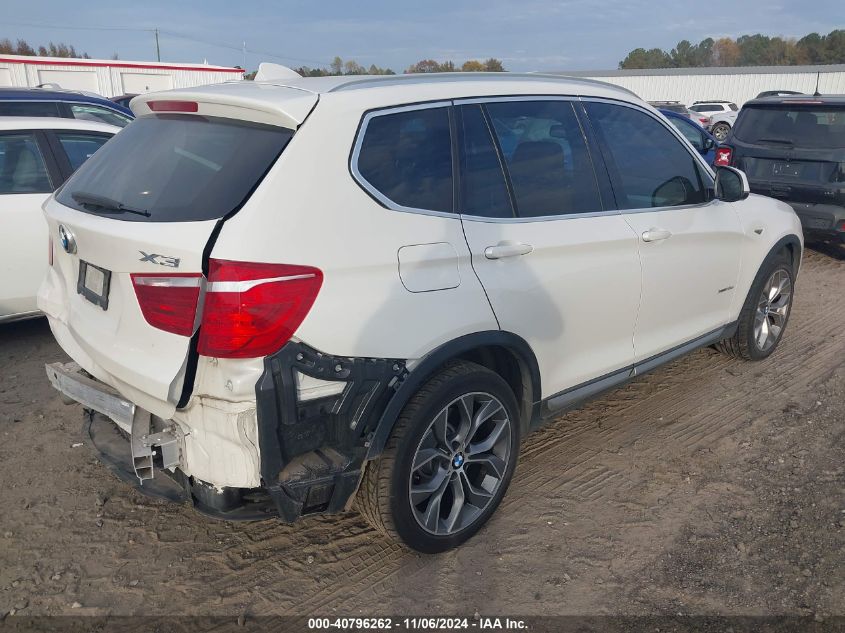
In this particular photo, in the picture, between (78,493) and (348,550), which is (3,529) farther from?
(348,550)

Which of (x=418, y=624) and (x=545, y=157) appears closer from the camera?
(x=418, y=624)

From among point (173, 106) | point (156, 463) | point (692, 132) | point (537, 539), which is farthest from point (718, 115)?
point (156, 463)

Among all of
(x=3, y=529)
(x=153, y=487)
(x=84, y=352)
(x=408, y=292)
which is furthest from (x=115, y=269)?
(x=3, y=529)

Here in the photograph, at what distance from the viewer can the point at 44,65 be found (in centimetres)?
Result: 3341

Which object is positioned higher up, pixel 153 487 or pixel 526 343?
pixel 526 343

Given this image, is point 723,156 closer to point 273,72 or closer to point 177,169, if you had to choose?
point 273,72

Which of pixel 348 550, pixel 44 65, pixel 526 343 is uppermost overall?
pixel 44 65

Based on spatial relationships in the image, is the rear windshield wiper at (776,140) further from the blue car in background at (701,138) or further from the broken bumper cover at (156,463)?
the broken bumper cover at (156,463)

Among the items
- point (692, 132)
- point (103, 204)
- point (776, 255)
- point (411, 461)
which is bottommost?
point (411, 461)

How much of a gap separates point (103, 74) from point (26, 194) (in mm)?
34930

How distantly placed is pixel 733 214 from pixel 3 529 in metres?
4.37

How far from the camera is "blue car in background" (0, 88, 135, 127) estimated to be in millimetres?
7871

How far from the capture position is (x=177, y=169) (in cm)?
277

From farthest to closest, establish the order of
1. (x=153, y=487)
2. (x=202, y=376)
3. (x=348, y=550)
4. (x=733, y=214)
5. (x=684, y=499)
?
(x=733, y=214)
(x=684, y=499)
(x=348, y=550)
(x=153, y=487)
(x=202, y=376)
